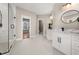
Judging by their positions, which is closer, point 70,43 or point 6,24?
point 70,43

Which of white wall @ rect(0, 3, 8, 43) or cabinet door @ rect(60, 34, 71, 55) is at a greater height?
white wall @ rect(0, 3, 8, 43)

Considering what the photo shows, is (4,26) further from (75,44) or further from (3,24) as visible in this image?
(75,44)

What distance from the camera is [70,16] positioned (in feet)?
10.0

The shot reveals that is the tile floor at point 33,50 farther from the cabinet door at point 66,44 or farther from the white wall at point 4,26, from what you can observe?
the white wall at point 4,26

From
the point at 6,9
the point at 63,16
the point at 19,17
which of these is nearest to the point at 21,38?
the point at 19,17

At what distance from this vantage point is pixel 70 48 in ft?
7.66

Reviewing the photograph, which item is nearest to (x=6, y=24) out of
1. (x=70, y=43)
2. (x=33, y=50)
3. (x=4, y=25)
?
(x=4, y=25)

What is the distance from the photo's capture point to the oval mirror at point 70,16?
113 inches

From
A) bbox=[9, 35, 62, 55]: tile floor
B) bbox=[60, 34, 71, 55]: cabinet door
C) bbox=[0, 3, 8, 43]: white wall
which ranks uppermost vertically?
bbox=[0, 3, 8, 43]: white wall

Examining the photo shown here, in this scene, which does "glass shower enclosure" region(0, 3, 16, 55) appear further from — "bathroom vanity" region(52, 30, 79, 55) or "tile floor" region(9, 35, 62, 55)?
"bathroom vanity" region(52, 30, 79, 55)

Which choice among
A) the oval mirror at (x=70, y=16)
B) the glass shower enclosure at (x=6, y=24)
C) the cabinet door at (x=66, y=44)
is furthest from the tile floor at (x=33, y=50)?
the oval mirror at (x=70, y=16)

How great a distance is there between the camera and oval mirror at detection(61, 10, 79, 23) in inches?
113

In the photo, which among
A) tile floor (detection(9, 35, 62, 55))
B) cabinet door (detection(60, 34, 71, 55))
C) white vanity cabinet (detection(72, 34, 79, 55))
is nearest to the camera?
white vanity cabinet (detection(72, 34, 79, 55))

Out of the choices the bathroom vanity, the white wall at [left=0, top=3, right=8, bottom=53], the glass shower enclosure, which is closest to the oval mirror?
the bathroom vanity
